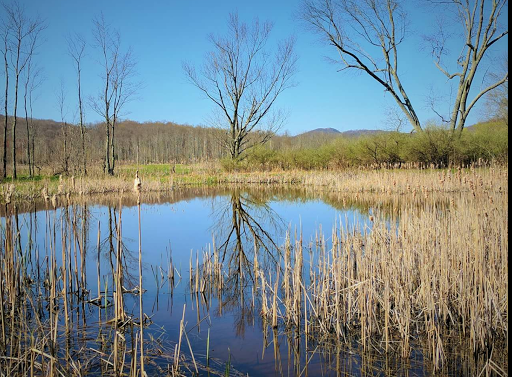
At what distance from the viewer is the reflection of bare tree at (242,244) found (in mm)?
4129

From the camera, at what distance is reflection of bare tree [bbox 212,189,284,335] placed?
4.13 meters

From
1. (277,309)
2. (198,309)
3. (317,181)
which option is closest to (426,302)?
(277,309)

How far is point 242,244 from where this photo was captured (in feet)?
23.0

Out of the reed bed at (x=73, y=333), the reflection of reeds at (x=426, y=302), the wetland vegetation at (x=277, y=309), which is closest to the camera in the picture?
the reed bed at (x=73, y=333)

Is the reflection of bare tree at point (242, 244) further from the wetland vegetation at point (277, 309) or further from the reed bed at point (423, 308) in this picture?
the reed bed at point (423, 308)

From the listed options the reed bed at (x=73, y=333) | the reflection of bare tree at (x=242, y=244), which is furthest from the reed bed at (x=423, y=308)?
the reed bed at (x=73, y=333)

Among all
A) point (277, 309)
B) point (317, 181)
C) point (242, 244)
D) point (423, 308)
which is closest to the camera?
point (423, 308)

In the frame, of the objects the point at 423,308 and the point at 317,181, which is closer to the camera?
the point at 423,308

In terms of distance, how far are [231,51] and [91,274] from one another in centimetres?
2208

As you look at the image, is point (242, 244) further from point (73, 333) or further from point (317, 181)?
point (317, 181)

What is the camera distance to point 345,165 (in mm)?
22406

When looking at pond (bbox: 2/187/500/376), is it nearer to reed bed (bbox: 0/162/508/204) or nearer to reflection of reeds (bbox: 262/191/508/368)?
reflection of reeds (bbox: 262/191/508/368)

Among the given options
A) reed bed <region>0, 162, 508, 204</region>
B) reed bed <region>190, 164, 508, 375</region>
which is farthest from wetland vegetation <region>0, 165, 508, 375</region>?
reed bed <region>0, 162, 508, 204</region>

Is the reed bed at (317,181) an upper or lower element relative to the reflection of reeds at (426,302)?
upper
